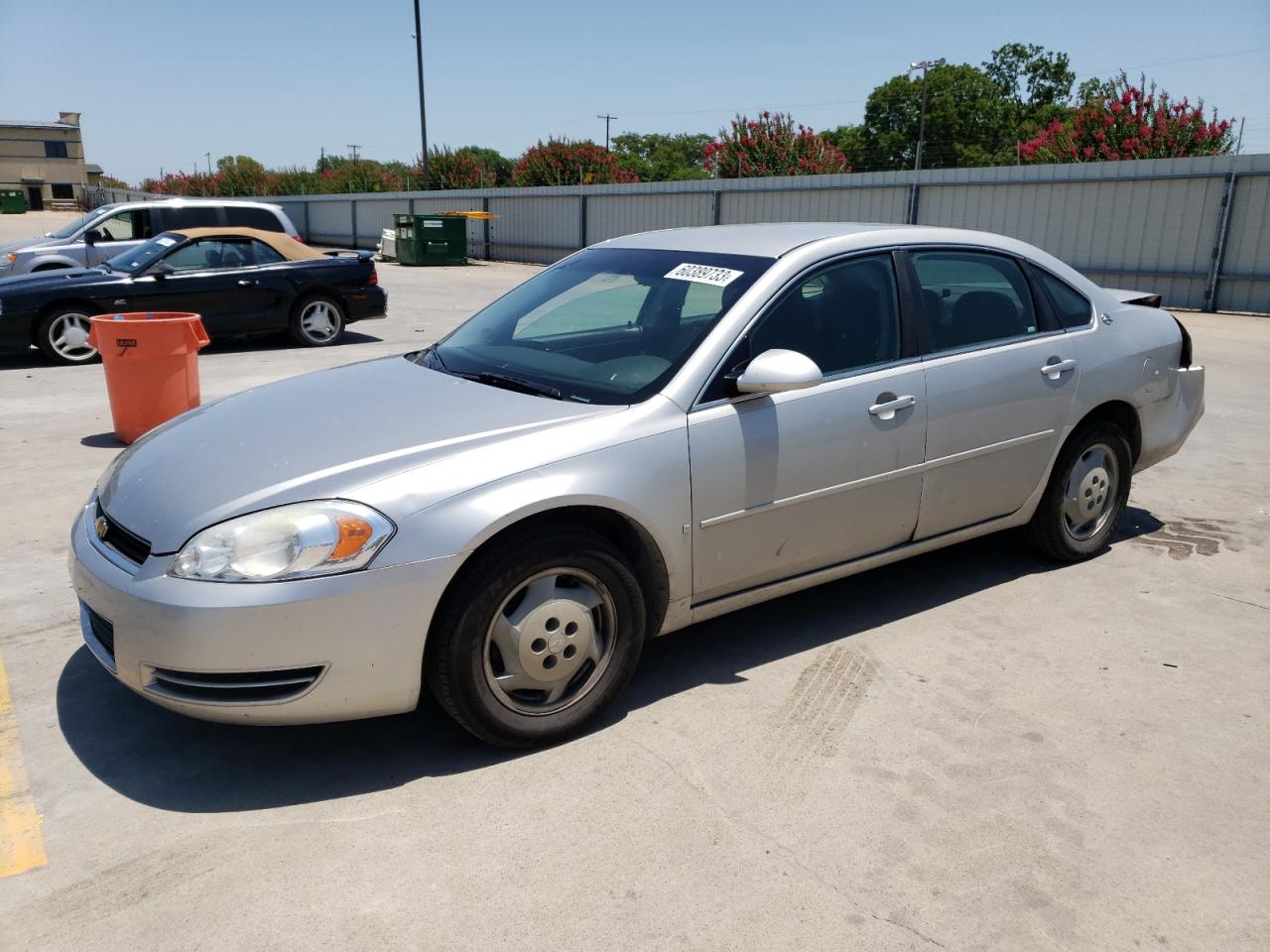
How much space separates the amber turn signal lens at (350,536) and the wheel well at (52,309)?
9.42 m

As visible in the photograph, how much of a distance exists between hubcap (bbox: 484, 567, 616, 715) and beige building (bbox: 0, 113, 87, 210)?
349 ft

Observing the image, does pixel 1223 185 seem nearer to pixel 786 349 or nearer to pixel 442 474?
pixel 786 349

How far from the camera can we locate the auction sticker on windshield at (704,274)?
3.85m

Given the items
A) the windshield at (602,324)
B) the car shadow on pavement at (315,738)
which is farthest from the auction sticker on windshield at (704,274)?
the car shadow on pavement at (315,738)

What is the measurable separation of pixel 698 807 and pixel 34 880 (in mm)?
1767

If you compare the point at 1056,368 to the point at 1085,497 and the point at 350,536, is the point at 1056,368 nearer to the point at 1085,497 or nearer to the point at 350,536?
the point at 1085,497

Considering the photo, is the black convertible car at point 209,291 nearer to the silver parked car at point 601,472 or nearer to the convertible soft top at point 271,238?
the convertible soft top at point 271,238

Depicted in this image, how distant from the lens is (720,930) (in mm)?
2467

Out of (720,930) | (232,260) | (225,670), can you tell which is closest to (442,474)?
(225,670)

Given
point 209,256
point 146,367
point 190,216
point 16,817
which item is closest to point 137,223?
point 190,216

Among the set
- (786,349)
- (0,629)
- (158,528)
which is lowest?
(0,629)

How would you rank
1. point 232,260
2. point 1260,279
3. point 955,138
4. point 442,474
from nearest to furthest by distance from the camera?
point 442,474, point 232,260, point 1260,279, point 955,138

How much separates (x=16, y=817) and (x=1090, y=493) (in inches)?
179

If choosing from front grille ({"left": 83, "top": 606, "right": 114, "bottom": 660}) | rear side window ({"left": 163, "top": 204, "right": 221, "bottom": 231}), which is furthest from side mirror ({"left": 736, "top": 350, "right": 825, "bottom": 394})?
rear side window ({"left": 163, "top": 204, "right": 221, "bottom": 231})
